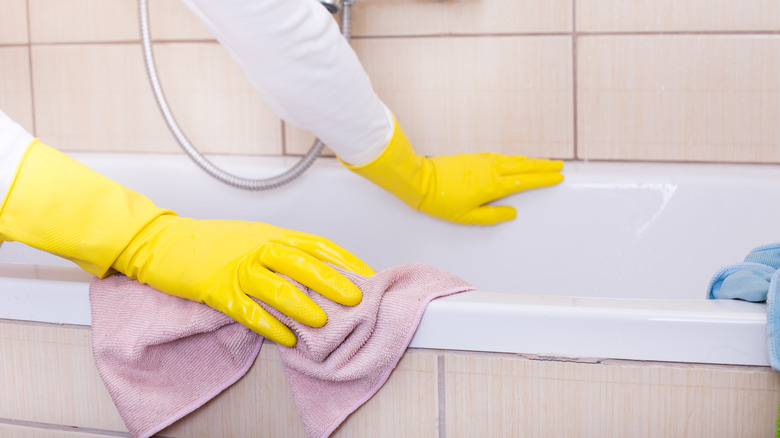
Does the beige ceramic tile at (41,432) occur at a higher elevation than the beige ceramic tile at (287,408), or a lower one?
lower

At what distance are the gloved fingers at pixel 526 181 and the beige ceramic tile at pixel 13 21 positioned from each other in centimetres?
105

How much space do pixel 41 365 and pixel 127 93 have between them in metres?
0.83

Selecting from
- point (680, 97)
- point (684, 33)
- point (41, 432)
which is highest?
point (684, 33)

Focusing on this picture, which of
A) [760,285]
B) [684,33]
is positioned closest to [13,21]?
[684,33]

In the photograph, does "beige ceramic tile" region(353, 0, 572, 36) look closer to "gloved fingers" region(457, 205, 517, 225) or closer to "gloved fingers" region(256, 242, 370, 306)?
"gloved fingers" region(457, 205, 517, 225)

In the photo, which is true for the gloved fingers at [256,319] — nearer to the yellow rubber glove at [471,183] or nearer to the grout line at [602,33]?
the yellow rubber glove at [471,183]

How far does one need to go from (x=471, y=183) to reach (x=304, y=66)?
37 centimetres

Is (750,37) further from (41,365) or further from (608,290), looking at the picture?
(41,365)

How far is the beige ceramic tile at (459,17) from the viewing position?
46.2 inches

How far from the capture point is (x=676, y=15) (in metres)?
1.14

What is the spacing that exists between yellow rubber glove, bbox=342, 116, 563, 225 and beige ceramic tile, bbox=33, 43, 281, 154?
37cm

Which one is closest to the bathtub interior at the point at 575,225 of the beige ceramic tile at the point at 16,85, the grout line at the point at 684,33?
the grout line at the point at 684,33

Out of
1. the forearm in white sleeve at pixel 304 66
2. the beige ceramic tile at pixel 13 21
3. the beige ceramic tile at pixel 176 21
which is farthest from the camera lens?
the beige ceramic tile at pixel 13 21

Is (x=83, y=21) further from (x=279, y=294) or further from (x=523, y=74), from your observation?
(x=279, y=294)
